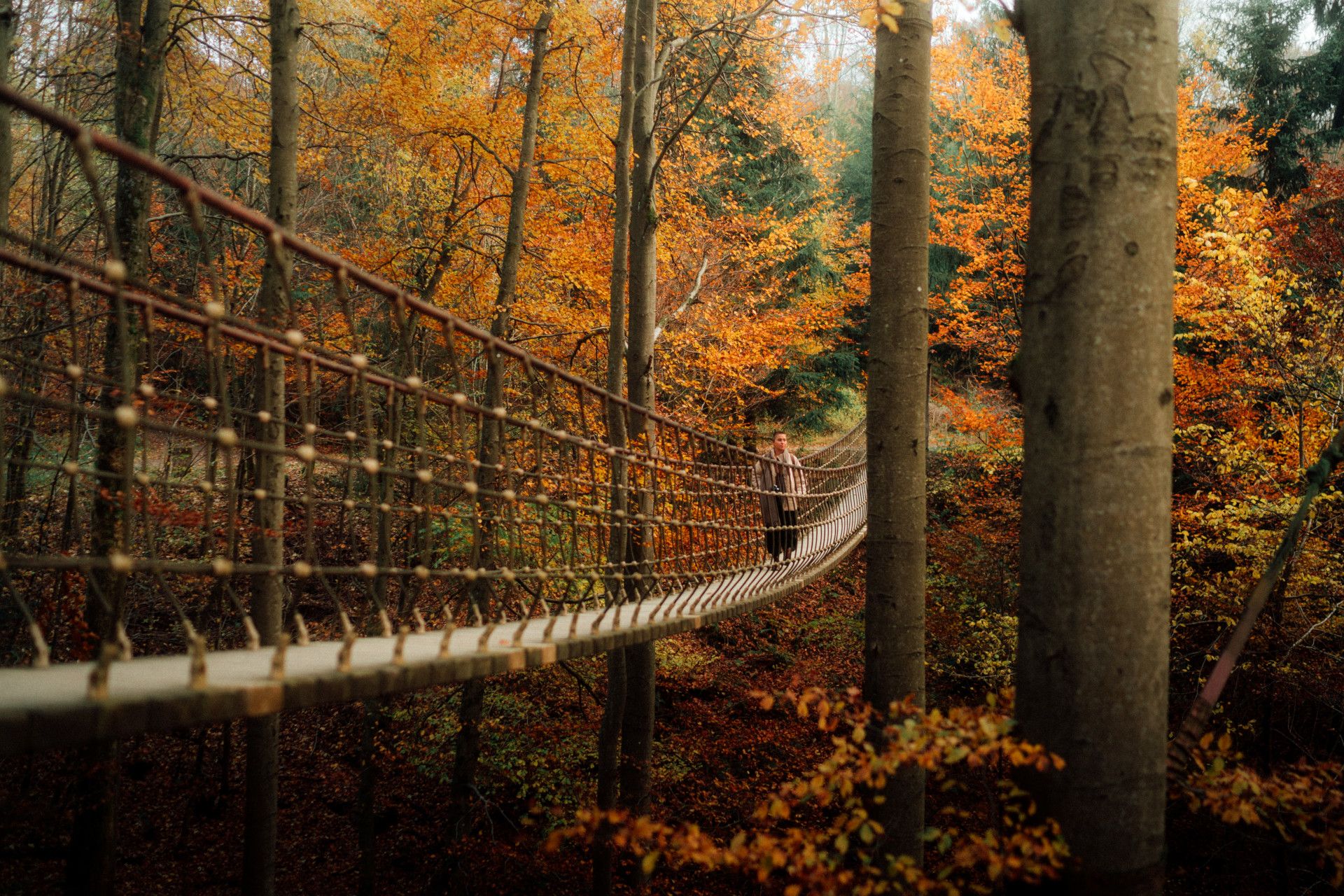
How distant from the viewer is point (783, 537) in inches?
185

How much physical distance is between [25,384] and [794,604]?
26.3ft

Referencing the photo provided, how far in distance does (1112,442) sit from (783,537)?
10.8ft

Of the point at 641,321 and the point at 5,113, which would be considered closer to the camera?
the point at 5,113

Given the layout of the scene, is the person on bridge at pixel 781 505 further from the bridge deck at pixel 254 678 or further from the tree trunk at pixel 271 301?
the tree trunk at pixel 271 301

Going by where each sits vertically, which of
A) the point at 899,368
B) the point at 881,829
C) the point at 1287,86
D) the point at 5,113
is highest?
the point at 1287,86

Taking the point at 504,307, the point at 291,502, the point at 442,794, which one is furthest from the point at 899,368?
the point at 442,794

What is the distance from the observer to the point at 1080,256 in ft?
4.85

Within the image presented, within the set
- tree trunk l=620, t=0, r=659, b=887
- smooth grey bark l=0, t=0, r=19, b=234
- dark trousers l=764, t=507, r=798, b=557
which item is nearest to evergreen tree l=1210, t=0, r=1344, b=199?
dark trousers l=764, t=507, r=798, b=557

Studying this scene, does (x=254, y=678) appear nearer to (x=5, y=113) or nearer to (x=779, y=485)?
(x=779, y=485)

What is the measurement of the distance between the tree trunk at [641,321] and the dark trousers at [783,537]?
0.90 meters

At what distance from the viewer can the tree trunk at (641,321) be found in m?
4.38

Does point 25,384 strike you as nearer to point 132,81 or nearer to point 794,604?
point 132,81

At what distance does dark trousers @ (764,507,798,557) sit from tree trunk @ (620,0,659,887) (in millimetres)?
897

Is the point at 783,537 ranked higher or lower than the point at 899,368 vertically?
lower
